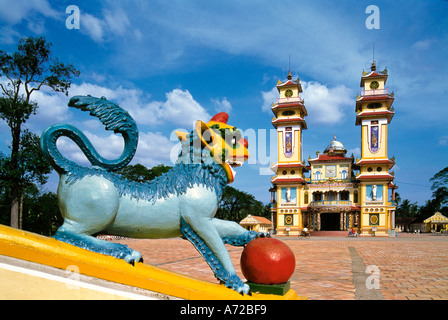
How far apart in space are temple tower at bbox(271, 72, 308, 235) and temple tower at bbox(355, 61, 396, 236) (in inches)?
202

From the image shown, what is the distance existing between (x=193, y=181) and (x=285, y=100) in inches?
1194

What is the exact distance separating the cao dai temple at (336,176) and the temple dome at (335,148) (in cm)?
12

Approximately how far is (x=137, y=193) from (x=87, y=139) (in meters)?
0.55

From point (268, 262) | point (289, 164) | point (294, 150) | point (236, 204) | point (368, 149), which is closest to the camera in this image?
point (268, 262)

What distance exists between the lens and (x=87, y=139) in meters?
2.45

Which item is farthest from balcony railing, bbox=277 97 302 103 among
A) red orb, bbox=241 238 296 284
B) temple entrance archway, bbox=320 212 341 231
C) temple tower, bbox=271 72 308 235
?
red orb, bbox=241 238 296 284

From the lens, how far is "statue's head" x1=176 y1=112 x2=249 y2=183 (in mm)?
2594

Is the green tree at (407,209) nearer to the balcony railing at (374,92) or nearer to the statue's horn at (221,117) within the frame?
the balcony railing at (374,92)

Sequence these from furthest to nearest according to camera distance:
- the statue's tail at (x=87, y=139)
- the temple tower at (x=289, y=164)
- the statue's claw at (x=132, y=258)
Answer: the temple tower at (x=289, y=164), the statue's tail at (x=87, y=139), the statue's claw at (x=132, y=258)

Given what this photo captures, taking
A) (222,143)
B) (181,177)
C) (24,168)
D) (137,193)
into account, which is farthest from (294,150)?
(137,193)

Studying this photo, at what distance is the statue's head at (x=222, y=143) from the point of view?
2594 mm

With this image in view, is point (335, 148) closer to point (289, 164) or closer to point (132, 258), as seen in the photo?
point (289, 164)

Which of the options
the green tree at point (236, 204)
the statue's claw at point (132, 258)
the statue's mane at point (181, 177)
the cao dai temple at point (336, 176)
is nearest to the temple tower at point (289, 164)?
the cao dai temple at point (336, 176)
